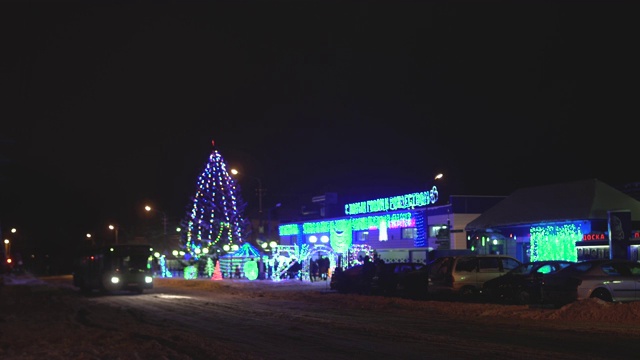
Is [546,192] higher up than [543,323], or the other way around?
[546,192]

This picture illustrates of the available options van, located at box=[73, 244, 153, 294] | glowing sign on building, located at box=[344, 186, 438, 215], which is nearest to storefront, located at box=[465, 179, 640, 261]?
glowing sign on building, located at box=[344, 186, 438, 215]

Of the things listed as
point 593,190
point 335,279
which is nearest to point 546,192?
point 593,190

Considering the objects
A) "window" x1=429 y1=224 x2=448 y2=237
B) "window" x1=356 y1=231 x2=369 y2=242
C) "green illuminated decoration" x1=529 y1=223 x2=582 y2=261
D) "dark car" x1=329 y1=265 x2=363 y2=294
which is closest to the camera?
"dark car" x1=329 y1=265 x2=363 y2=294

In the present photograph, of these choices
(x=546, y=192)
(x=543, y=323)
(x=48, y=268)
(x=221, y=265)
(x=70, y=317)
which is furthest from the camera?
(x=48, y=268)

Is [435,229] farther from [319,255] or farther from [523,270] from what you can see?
[523,270]

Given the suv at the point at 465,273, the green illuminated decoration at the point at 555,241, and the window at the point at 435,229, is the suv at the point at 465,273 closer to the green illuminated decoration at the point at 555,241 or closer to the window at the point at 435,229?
the green illuminated decoration at the point at 555,241

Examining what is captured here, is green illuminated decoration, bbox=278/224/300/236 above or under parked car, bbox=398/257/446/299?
above

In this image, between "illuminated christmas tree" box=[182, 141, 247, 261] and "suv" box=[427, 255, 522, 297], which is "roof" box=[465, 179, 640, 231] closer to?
"suv" box=[427, 255, 522, 297]

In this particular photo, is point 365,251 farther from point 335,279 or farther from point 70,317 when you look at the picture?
point 70,317

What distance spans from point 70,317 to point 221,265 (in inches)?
1164

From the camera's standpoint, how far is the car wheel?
807 inches

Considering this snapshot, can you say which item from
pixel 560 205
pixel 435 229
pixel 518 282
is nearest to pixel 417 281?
pixel 518 282

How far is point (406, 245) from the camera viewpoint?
53.0 m

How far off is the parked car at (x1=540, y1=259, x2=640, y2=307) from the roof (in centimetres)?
1006
